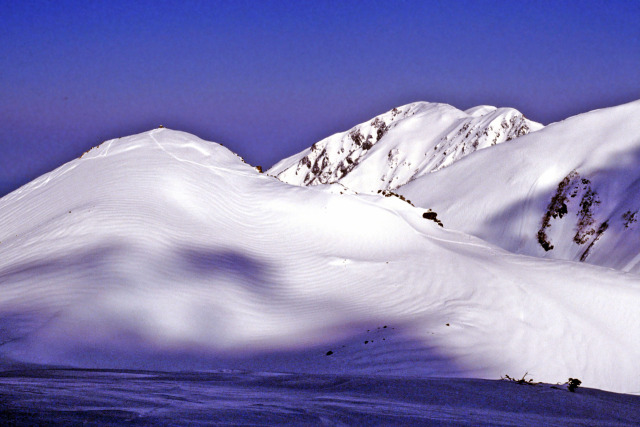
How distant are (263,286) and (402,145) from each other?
96.1 m

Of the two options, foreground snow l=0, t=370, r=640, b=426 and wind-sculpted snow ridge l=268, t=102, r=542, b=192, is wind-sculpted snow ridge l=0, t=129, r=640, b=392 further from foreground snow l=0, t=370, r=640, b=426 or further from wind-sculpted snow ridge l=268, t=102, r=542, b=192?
wind-sculpted snow ridge l=268, t=102, r=542, b=192

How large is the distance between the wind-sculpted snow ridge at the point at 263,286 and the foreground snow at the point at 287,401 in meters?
2.89

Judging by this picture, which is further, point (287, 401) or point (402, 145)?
point (402, 145)

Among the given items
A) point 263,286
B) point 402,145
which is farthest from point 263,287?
point 402,145

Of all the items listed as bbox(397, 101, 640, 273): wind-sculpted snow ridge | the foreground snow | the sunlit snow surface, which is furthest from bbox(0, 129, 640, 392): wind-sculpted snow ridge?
bbox(397, 101, 640, 273): wind-sculpted snow ridge

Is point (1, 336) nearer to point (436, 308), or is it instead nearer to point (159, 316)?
point (159, 316)

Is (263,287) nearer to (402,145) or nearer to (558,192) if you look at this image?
(558,192)

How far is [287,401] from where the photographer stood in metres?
5.31

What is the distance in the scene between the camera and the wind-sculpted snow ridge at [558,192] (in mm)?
32141

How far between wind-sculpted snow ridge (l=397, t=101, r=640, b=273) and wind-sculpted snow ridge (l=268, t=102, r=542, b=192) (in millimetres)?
33486

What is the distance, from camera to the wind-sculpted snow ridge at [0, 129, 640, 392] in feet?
33.6

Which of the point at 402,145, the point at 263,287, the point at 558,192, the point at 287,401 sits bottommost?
the point at 287,401

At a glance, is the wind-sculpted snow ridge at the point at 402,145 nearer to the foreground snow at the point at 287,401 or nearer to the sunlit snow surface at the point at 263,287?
the sunlit snow surface at the point at 263,287

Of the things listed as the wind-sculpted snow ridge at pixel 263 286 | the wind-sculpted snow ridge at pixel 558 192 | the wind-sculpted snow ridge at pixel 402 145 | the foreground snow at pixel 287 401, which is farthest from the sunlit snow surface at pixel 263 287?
the wind-sculpted snow ridge at pixel 402 145
